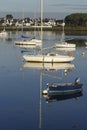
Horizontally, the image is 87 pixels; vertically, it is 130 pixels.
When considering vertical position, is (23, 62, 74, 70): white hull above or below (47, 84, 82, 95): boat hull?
below

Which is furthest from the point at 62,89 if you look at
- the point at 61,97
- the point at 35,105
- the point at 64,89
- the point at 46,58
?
the point at 46,58

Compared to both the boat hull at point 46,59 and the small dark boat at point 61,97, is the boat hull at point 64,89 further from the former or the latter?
the boat hull at point 46,59

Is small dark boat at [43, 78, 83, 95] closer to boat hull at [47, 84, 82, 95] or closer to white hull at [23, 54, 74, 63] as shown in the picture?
boat hull at [47, 84, 82, 95]

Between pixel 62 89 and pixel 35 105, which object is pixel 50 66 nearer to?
pixel 62 89

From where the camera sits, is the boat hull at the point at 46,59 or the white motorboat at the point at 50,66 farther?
the boat hull at the point at 46,59

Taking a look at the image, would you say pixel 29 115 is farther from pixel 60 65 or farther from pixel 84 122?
pixel 60 65

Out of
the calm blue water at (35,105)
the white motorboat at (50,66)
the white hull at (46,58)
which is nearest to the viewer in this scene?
the calm blue water at (35,105)

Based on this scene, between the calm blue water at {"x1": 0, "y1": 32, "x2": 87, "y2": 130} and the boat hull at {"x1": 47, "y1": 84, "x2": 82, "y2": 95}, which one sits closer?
the calm blue water at {"x1": 0, "y1": 32, "x2": 87, "y2": 130}

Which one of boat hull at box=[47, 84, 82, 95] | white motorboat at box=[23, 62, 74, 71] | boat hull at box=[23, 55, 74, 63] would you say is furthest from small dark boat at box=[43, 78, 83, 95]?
boat hull at box=[23, 55, 74, 63]

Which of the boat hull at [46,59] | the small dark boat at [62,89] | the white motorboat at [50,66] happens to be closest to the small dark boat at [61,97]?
the small dark boat at [62,89]

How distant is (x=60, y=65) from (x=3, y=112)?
54.1 ft

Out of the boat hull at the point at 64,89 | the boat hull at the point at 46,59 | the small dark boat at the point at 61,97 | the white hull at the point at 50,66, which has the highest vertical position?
the boat hull at the point at 64,89

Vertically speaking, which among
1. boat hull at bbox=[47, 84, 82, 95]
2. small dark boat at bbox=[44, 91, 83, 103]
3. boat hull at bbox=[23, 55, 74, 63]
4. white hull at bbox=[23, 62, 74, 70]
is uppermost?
boat hull at bbox=[47, 84, 82, 95]

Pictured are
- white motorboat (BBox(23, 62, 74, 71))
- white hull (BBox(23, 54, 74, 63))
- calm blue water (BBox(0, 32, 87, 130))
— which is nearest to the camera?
calm blue water (BBox(0, 32, 87, 130))
